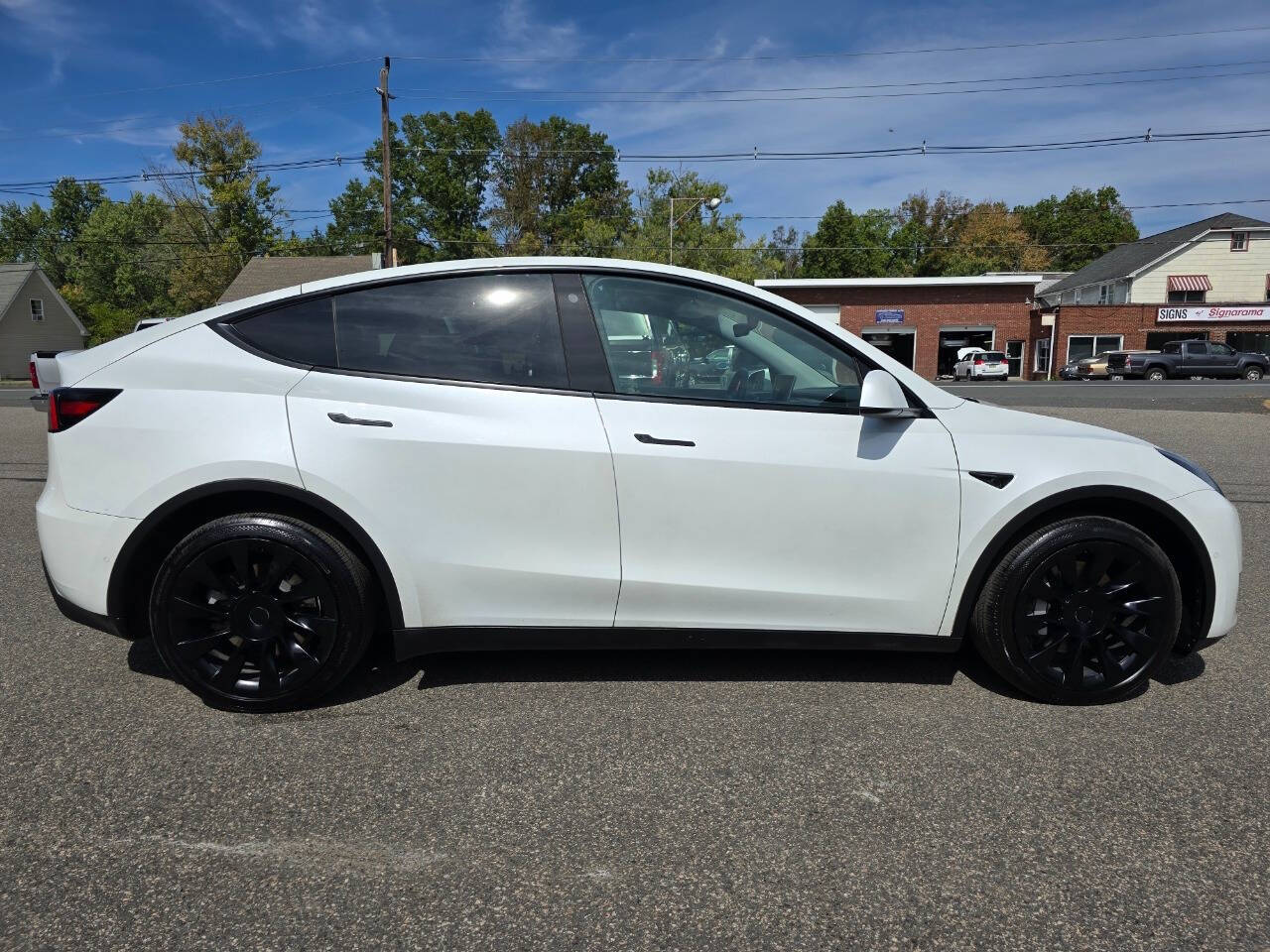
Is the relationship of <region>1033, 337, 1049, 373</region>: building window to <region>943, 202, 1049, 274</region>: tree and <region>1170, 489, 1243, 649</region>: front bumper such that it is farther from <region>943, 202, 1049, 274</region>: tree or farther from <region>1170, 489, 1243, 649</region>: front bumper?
<region>1170, 489, 1243, 649</region>: front bumper

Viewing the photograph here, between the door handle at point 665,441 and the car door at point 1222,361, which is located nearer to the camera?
the door handle at point 665,441

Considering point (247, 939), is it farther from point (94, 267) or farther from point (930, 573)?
point (94, 267)

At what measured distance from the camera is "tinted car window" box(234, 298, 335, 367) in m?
3.18

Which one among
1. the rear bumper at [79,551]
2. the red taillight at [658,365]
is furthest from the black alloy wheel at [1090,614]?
the rear bumper at [79,551]

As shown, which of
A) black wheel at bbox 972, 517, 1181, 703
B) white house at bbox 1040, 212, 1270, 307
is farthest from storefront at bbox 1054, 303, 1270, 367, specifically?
black wheel at bbox 972, 517, 1181, 703

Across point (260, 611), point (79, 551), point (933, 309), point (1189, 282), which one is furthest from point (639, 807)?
point (1189, 282)

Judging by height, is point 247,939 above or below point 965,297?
below

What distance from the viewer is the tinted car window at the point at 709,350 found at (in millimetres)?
3182

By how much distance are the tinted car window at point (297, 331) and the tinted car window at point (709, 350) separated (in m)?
0.98

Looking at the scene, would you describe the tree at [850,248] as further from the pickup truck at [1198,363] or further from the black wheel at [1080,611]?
the black wheel at [1080,611]

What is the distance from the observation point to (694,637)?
3184 millimetres

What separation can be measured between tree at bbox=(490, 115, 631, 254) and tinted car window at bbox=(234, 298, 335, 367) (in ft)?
216

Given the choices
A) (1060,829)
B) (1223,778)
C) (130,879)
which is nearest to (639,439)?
(1060,829)

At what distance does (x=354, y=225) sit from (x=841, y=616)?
2931 inches
